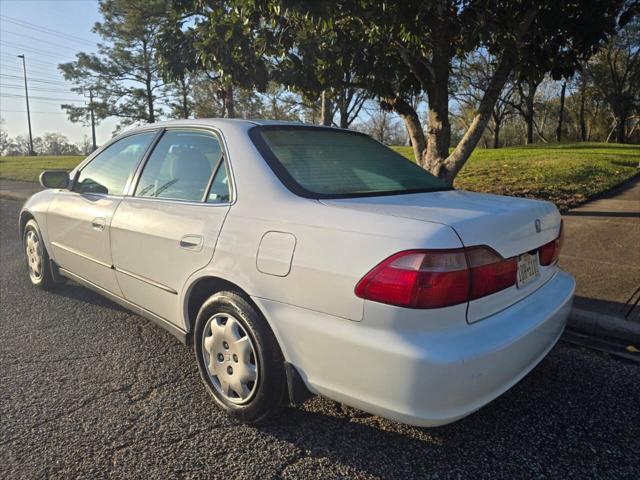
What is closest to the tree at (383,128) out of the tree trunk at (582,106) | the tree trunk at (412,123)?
the tree trunk at (582,106)

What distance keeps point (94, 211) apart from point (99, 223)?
0.16 meters

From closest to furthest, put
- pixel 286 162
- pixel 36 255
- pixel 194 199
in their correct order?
pixel 286 162 → pixel 194 199 → pixel 36 255

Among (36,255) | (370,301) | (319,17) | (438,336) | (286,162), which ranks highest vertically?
(319,17)

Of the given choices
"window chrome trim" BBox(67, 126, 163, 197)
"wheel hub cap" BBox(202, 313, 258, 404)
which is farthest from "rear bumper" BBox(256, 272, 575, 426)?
"window chrome trim" BBox(67, 126, 163, 197)

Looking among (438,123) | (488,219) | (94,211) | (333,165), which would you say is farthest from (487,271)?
(438,123)

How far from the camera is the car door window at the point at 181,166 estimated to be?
276 centimetres

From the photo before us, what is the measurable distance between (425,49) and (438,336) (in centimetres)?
587

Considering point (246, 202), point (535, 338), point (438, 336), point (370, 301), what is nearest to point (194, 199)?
point (246, 202)

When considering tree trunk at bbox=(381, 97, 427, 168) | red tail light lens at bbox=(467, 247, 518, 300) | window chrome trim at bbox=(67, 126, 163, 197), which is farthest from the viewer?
tree trunk at bbox=(381, 97, 427, 168)

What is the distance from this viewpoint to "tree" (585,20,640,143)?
37469 mm

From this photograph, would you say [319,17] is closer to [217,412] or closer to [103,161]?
[103,161]

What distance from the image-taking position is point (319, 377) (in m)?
2.06

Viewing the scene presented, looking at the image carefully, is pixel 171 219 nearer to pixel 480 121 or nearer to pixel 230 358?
pixel 230 358

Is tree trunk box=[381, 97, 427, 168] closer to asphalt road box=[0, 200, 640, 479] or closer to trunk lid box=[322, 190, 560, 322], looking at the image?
asphalt road box=[0, 200, 640, 479]
